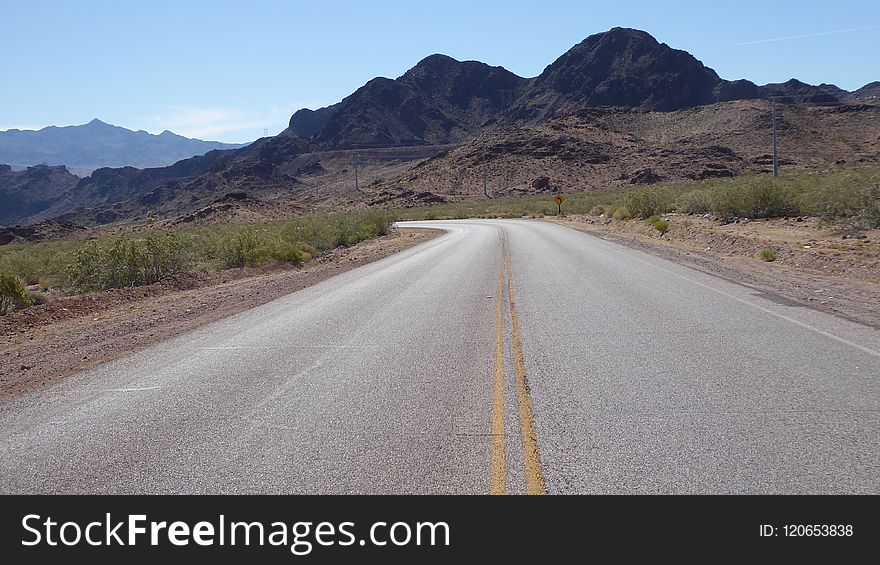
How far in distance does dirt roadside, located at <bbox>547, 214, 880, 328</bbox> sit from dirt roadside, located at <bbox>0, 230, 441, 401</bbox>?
11008 millimetres

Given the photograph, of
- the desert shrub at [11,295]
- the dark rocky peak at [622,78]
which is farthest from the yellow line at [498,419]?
the dark rocky peak at [622,78]

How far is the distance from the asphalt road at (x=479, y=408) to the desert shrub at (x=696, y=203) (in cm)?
2656

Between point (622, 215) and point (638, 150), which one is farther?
point (638, 150)

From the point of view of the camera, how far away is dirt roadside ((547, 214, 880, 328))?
13.1m

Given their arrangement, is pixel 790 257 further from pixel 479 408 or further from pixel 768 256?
pixel 479 408

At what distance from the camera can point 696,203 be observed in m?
38.7

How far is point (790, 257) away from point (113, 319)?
17.1 metres

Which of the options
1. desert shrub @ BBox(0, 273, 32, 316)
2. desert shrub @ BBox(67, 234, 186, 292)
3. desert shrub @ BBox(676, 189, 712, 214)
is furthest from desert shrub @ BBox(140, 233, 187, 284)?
desert shrub @ BBox(676, 189, 712, 214)

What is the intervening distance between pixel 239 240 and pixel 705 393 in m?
25.1

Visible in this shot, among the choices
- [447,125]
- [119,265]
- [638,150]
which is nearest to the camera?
[119,265]

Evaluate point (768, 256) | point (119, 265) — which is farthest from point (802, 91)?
point (119, 265)

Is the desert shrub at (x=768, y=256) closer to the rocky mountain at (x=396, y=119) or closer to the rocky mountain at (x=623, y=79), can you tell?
the rocky mountain at (x=396, y=119)

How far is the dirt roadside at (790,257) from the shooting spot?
43.1 feet
